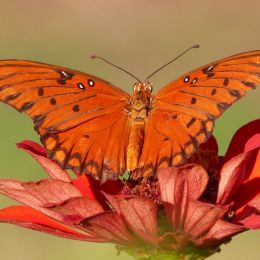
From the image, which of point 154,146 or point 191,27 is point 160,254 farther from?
point 191,27

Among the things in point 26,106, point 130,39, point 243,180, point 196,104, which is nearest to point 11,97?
point 26,106

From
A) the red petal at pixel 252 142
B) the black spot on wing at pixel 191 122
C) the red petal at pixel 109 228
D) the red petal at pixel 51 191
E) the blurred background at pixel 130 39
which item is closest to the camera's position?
the red petal at pixel 109 228

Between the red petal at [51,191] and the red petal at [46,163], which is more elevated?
the red petal at [46,163]

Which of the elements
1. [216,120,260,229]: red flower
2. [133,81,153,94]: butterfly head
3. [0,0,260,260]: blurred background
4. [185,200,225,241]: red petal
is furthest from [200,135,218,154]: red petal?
[0,0,260,260]: blurred background

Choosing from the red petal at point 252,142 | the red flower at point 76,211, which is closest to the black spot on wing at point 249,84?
the red petal at point 252,142

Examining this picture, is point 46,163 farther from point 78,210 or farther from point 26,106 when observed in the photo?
point 78,210

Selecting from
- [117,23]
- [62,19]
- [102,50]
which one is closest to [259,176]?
[102,50]

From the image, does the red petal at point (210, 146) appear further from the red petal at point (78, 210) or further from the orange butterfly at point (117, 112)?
the red petal at point (78, 210)
